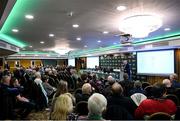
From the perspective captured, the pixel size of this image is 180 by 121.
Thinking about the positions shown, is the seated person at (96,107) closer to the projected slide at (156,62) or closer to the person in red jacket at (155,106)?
the person in red jacket at (155,106)

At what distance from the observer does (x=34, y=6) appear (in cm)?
484

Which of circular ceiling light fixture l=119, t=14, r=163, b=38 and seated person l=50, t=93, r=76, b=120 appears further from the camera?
circular ceiling light fixture l=119, t=14, r=163, b=38

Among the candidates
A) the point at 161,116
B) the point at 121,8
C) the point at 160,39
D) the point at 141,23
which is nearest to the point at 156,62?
the point at 160,39

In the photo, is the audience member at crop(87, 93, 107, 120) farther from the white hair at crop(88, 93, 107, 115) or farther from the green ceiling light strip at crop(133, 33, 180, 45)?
the green ceiling light strip at crop(133, 33, 180, 45)

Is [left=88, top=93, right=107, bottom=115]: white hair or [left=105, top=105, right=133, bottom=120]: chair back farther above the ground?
[left=88, top=93, right=107, bottom=115]: white hair

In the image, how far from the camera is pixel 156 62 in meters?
11.4

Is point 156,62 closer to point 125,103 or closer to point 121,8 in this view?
point 121,8

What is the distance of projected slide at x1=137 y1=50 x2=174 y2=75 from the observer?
34.5ft


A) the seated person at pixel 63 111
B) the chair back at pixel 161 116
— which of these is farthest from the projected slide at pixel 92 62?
the chair back at pixel 161 116

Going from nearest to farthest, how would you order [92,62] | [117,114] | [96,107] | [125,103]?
[96,107] < [117,114] < [125,103] < [92,62]

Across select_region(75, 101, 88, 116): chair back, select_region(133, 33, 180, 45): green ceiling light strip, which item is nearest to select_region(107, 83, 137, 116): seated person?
select_region(75, 101, 88, 116): chair back

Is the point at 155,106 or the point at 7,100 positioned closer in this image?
the point at 155,106

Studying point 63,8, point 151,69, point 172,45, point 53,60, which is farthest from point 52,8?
point 53,60

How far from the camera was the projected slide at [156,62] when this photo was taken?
1051 centimetres
